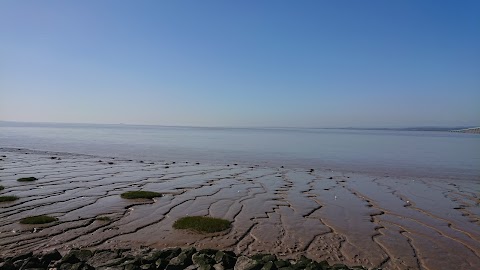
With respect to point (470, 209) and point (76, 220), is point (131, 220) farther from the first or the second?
point (470, 209)

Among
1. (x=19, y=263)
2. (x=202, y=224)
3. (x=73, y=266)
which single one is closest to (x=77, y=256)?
(x=73, y=266)

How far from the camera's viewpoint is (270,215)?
43.4ft

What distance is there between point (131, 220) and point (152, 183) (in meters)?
8.35

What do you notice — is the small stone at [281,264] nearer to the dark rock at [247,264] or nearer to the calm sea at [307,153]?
the dark rock at [247,264]

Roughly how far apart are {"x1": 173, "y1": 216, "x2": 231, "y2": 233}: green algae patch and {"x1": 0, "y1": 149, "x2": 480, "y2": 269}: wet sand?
0.34 metres

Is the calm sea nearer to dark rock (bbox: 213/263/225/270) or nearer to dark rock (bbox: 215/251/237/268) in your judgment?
dark rock (bbox: 215/251/237/268)

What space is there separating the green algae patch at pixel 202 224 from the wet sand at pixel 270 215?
343mm

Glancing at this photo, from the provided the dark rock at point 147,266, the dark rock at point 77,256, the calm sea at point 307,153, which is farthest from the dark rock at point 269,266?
the calm sea at point 307,153

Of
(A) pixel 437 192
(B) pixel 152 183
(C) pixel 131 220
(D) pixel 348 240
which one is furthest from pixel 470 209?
(B) pixel 152 183

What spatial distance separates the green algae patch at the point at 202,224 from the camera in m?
10.9

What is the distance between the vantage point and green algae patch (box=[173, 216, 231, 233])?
1090 cm

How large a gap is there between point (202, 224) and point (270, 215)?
3.25m

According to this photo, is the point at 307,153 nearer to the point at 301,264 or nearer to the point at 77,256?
the point at 301,264

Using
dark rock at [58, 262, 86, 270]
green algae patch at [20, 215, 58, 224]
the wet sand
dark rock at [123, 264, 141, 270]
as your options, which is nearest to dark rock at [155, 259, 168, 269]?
dark rock at [123, 264, 141, 270]
